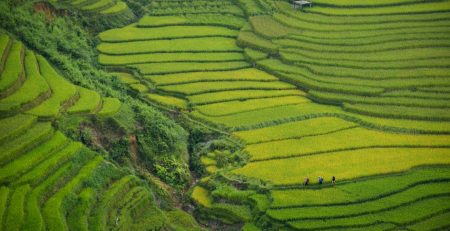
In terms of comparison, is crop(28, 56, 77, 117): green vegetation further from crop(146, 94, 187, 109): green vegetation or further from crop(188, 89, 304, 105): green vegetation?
crop(188, 89, 304, 105): green vegetation

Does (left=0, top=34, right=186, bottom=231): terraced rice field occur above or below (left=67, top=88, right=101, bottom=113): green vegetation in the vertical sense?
below

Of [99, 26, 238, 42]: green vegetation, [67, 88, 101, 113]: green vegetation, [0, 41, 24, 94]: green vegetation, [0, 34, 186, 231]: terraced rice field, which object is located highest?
[99, 26, 238, 42]: green vegetation

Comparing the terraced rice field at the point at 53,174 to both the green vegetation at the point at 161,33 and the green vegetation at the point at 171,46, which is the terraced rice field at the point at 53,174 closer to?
the green vegetation at the point at 171,46

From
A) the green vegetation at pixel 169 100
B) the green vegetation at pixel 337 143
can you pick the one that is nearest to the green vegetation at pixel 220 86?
the green vegetation at pixel 169 100

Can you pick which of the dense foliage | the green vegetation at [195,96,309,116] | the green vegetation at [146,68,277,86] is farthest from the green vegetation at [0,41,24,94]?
the green vegetation at [195,96,309,116]

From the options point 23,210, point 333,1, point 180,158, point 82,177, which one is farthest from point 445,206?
point 333,1

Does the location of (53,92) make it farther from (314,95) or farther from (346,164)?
(314,95)
